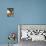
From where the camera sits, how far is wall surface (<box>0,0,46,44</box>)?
128 inches

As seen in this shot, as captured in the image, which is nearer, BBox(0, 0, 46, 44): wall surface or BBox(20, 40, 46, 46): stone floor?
BBox(20, 40, 46, 46): stone floor

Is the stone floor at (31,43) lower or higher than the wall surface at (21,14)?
lower

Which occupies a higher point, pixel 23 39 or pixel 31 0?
pixel 31 0

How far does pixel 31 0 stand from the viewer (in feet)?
10.8

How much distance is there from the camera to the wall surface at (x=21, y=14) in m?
3.25

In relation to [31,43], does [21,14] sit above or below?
above

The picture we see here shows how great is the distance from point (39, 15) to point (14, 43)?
958 mm

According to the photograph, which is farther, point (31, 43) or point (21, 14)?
point (21, 14)

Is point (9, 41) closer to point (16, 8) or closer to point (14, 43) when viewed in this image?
point (14, 43)

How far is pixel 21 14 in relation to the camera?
3264 millimetres

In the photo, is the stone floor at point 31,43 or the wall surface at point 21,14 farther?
the wall surface at point 21,14

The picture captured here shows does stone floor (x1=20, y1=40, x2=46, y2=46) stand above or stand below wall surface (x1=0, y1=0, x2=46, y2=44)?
below

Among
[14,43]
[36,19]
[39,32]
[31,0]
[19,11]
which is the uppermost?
[31,0]

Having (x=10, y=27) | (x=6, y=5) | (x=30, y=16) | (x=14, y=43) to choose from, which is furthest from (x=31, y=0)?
(x=14, y=43)
